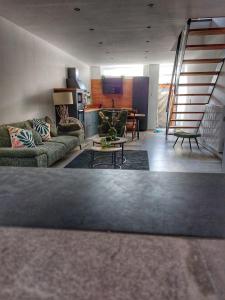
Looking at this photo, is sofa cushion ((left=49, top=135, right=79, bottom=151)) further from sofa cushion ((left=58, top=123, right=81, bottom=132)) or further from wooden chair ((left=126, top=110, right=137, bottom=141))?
wooden chair ((left=126, top=110, right=137, bottom=141))

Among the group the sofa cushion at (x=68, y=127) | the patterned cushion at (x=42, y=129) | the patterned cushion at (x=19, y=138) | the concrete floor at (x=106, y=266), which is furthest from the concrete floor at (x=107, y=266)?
the sofa cushion at (x=68, y=127)

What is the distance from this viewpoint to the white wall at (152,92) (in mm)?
8680

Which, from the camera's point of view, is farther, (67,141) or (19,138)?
(67,141)

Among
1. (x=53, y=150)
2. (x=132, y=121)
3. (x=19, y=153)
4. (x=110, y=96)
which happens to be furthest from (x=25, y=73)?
(x=110, y=96)

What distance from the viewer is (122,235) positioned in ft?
2.08

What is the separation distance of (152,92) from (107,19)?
5327 mm

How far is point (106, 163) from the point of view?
4.35 metres

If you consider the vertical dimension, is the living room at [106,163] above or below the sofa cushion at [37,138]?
above

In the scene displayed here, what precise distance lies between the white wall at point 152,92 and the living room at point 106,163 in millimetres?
39

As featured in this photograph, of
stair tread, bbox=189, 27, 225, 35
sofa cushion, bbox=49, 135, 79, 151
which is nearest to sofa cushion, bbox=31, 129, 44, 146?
sofa cushion, bbox=49, 135, 79, 151

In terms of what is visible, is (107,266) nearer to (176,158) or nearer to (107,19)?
(107,19)

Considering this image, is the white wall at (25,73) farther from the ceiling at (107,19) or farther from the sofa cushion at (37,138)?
the sofa cushion at (37,138)

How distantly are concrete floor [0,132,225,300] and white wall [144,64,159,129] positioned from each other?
343 inches

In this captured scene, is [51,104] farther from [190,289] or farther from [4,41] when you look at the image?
[190,289]
